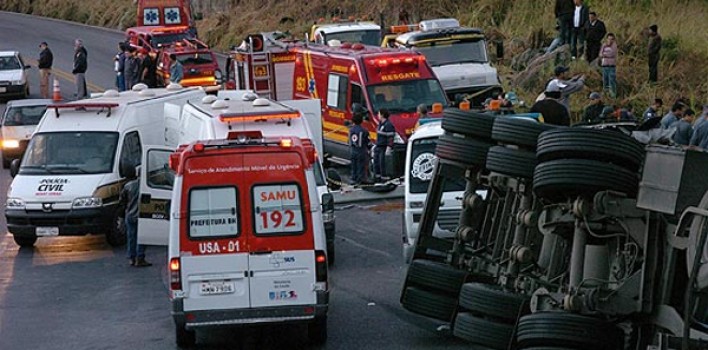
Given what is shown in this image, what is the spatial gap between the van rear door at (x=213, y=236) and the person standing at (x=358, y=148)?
39.7 feet

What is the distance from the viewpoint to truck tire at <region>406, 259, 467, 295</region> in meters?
13.7

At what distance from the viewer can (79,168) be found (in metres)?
22.3

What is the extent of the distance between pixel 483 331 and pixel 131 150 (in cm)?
1185

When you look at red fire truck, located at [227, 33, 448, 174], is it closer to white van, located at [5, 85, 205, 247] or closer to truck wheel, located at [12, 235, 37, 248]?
white van, located at [5, 85, 205, 247]

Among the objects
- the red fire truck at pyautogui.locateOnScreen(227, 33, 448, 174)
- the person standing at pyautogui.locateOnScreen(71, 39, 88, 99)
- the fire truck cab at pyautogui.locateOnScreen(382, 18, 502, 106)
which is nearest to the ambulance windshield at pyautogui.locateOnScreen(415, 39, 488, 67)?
the fire truck cab at pyautogui.locateOnScreen(382, 18, 502, 106)

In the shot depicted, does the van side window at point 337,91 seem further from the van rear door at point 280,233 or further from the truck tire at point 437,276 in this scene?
the truck tire at point 437,276

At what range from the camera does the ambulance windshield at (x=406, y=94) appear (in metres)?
27.4

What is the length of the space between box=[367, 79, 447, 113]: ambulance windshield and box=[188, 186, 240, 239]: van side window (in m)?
13.3

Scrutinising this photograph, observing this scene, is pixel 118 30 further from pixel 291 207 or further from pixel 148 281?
pixel 291 207

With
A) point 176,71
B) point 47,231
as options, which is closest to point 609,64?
point 47,231

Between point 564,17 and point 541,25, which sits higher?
point 564,17

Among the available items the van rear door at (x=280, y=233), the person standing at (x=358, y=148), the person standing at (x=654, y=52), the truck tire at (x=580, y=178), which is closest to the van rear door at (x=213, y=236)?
the van rear door at (x=280, y=233)

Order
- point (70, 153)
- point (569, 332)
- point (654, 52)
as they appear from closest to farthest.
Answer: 1. point (569, 332)
2. point (70, 153)
3. point (654, 52)

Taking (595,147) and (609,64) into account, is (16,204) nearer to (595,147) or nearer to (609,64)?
(595,147)
